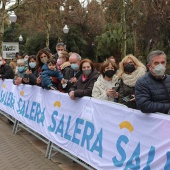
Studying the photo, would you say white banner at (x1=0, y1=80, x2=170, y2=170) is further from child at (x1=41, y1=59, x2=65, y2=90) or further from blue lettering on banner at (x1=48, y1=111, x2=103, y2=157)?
child at (x1=41, y1=59, x2=65, y2=90)

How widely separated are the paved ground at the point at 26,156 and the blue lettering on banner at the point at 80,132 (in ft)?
1.82

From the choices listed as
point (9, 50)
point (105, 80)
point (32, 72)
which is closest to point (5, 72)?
point (32, 72)

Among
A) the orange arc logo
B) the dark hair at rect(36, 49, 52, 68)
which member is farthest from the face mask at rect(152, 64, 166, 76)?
the dark hair at rect(36, 49, 52, 68)

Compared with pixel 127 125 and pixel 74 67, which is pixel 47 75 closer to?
pixel 74 67

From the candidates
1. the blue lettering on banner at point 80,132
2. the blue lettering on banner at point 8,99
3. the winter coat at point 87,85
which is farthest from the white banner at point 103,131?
the blue lettering on banner at point 8,99

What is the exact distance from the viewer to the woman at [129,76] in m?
4.71

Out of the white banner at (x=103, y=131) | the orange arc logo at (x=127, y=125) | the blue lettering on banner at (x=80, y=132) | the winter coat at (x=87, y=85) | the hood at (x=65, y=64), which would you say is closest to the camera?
the white banner at (x=103, y=131)

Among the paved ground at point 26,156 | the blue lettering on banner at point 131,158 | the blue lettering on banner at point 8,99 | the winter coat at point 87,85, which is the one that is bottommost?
the paved ground at point 26,156

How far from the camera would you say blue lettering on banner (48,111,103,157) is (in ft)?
15.3

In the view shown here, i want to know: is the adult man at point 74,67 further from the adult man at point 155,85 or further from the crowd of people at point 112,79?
the adult man at point 155,85

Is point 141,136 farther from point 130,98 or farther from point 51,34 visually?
point 51,34

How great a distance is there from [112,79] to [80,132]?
3.10ft

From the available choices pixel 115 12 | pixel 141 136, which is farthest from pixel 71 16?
pixel 141 136

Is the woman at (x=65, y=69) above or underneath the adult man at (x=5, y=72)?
above
